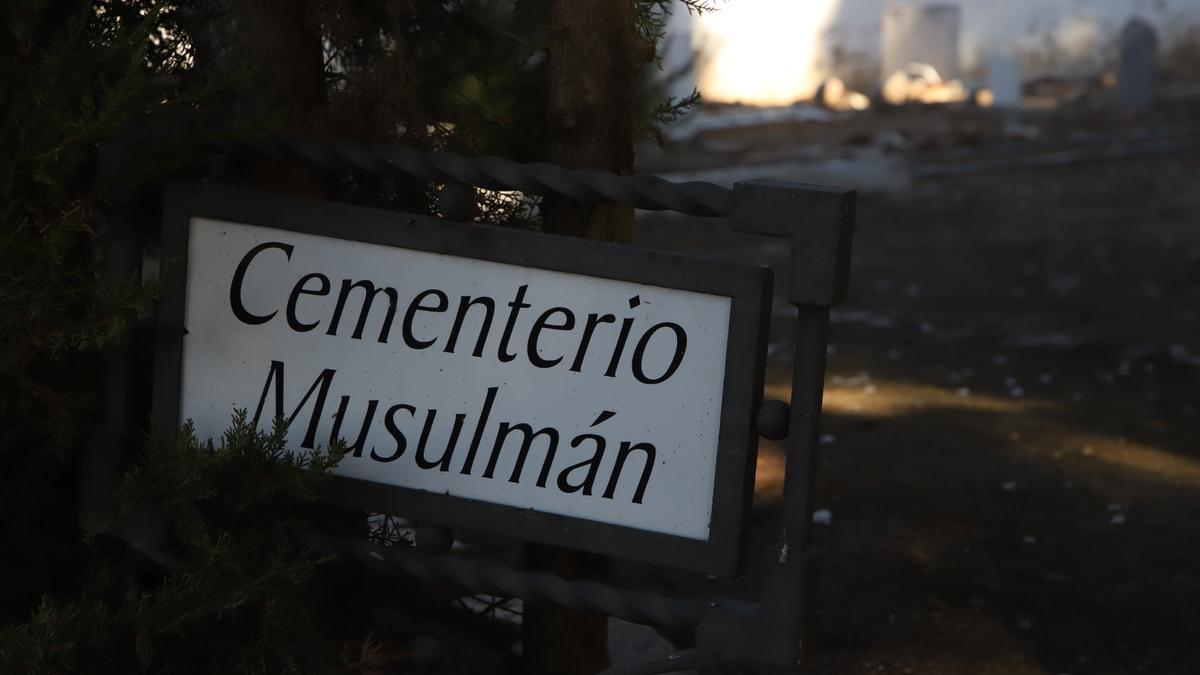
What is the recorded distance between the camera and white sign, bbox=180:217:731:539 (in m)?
1.89

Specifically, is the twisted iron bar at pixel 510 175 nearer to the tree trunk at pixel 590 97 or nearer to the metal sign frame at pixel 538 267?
the metal sign frame at pixel 538 267

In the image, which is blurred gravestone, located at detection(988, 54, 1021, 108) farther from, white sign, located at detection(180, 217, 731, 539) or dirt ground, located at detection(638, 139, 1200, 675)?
white sign, located at detection(180, 217, 731, 539)

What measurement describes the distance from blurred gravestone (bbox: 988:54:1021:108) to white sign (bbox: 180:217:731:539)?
1862 centimetres

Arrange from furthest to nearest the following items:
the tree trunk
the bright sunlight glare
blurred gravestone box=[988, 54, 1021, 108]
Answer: the bright sunlight glare
blurred gravestone box=[988, 54, 1021, 108]
the tree trunk

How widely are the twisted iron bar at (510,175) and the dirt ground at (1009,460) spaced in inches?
63.4

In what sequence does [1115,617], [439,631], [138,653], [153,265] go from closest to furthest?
[138,653]
[439,631]
[1115,617]
[153,265]

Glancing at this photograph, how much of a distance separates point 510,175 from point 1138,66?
19.1 metres

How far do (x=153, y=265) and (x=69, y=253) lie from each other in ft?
19.3

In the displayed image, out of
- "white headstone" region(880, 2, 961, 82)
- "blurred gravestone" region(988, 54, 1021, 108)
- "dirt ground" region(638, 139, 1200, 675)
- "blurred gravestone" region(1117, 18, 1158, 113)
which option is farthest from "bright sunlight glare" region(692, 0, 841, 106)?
"dirt ground" region(638, 139, 1200, 675)

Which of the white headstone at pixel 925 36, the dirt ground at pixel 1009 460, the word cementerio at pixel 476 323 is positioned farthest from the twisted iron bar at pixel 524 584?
the white headstone at pixel 925 36

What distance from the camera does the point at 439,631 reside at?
287cm

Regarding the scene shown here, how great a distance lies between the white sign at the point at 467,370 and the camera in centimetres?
189

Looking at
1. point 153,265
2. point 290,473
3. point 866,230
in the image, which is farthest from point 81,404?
point 866,230

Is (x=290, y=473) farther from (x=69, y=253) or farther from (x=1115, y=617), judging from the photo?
(x=1115, y=617)
